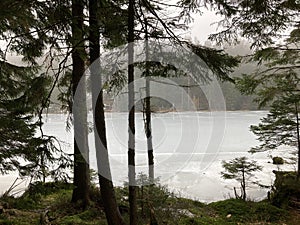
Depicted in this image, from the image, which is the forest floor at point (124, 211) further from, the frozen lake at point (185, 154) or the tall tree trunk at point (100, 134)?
the frozen lake at point (185, 154)

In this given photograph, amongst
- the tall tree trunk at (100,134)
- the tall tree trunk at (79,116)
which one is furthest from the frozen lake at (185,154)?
the tall tree trunk at (100,134)

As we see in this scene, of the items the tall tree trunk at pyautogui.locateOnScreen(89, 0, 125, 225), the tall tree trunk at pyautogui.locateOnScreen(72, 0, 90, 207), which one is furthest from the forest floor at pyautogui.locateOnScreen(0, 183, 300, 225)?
the tall tree trunk at pyautogui.locateOnScreen(89, 0, 125, 225)

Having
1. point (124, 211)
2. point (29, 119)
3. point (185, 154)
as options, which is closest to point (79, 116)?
point (29, 119)

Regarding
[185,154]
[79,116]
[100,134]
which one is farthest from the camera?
[185,154]

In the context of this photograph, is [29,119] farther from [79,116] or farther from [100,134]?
[100,134]

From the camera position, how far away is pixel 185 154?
11.1 metres

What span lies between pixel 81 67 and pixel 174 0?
5.66 feet

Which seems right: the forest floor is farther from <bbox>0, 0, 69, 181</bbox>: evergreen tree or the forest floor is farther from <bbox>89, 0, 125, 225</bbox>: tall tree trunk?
<bbox>89, 0, 125, 225</bbox>: tall tree trunk

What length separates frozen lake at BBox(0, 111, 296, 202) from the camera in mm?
6230

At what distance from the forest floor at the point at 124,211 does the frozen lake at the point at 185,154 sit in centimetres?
89

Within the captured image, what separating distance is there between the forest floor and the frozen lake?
89 cm

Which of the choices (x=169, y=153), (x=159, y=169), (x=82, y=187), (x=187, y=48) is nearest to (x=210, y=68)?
(x=187, y=48)

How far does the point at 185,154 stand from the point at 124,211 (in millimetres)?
7492

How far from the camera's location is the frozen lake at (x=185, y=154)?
6230 millimetres
